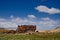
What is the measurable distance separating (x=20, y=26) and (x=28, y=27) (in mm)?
5421

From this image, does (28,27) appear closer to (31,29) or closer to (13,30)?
(31,29)

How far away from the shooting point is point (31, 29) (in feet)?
309

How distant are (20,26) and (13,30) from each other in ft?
16.6

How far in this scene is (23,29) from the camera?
93.1 meters

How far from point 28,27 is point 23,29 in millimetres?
4042

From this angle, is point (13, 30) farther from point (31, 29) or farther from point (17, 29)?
point (31, 29)

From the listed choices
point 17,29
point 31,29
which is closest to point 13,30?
point 17,29

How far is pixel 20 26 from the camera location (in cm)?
9288

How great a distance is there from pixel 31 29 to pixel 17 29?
8.22 m

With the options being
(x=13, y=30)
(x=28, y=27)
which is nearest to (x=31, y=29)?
(x=28, y=27)

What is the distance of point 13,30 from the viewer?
311 ft

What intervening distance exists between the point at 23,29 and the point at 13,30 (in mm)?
6026
